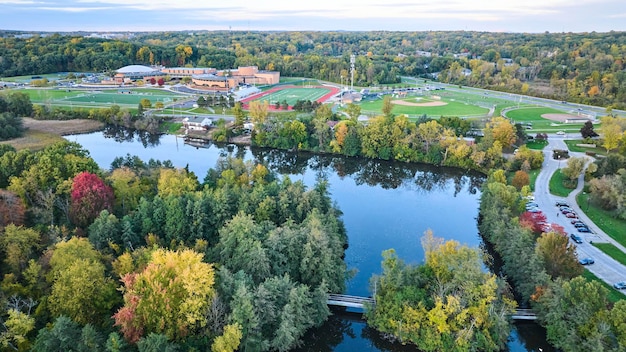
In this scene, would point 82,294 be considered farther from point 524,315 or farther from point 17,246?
point 524,315

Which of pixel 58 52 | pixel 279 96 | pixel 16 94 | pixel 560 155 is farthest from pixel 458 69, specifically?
pixel 58 52

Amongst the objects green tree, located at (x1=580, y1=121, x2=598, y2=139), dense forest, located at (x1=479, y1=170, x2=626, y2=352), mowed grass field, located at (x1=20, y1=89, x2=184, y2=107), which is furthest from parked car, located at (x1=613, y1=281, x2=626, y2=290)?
mowed grass field, located at (x1=20, y1=89, x2=184, y2=107)

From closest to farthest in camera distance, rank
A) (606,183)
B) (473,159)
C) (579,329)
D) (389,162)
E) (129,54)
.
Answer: (579,329) < (606,183) < (473,159) < (389,162) < (129,54)

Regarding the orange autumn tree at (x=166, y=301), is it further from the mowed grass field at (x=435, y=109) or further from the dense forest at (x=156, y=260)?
the mowed grass field at (x=435, y=109)

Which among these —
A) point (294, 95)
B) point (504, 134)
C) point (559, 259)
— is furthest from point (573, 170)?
point (294, 95)

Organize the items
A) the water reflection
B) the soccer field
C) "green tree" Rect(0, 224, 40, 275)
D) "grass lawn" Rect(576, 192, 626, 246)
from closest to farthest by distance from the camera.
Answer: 1. "green tree" Rect(0, 224, 40, 275)
2. "grass lawn" Rect(576, 192, 626, 246)
3. the water reflection
4. the soccer field

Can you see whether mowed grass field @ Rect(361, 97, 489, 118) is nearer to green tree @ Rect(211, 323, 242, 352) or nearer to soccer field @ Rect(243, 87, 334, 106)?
soccer field @ Rect(243, 87, 334, 106)

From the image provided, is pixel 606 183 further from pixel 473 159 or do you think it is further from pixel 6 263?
pixel 6 263
